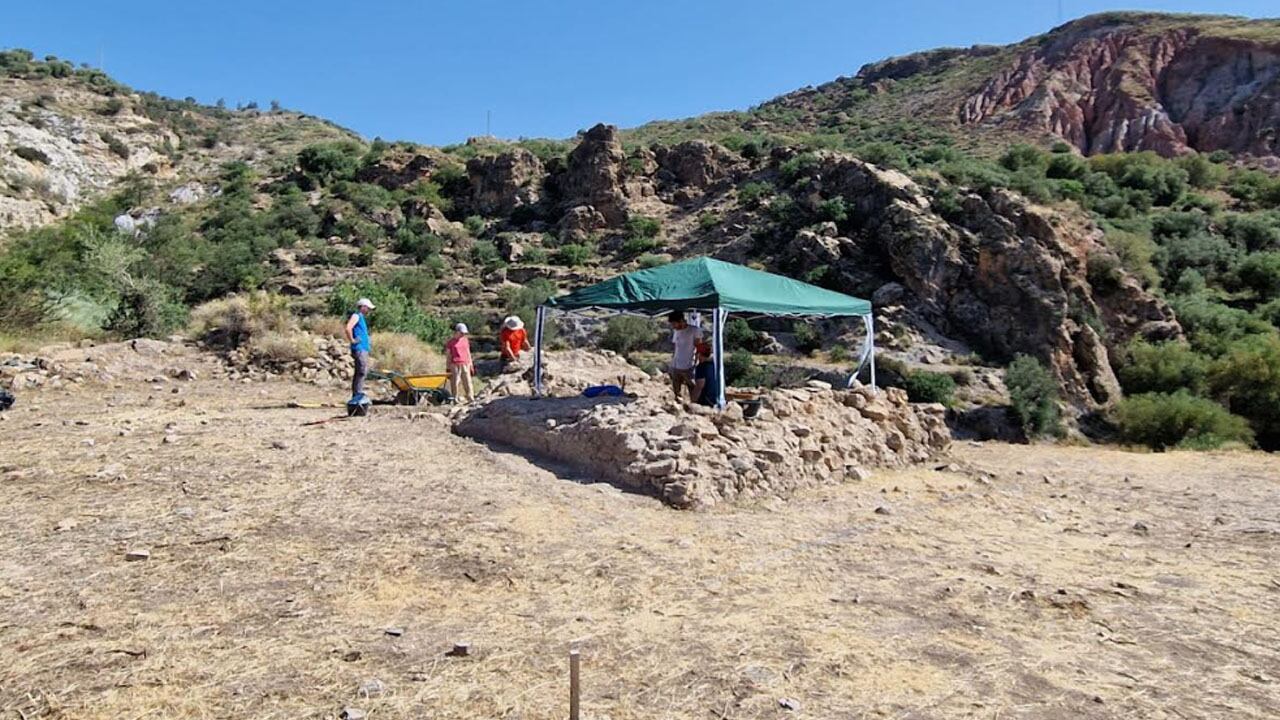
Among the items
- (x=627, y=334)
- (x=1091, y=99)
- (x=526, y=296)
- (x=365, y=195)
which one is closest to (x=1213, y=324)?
(x=627, y=334)

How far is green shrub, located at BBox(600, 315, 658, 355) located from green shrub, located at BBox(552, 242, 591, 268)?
7471mm

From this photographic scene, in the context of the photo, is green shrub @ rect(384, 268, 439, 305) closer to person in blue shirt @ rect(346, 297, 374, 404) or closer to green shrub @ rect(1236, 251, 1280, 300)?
person in blue shirt @ rect(346, 297, 374, 404)

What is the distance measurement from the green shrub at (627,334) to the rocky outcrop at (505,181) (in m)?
15.0

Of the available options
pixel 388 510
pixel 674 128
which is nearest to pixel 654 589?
pixel 388 510

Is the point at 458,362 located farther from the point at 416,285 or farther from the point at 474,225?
the point at 474,225

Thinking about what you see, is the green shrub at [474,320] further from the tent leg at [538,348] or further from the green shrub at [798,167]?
the green shrub at [798,167]

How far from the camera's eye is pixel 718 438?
711 cm

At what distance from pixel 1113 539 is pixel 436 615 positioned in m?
5.36

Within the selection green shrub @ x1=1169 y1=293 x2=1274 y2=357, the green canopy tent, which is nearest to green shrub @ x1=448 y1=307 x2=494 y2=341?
the green canopy tent

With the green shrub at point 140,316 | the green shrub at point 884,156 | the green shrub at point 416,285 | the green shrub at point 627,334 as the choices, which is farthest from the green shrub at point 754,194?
the green shrub at point 140,316

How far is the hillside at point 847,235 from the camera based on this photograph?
19984 millimetres

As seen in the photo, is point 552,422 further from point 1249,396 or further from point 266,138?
point 266,138

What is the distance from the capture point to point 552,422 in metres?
8.05

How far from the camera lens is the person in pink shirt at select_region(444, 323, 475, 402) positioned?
11.2 metres
